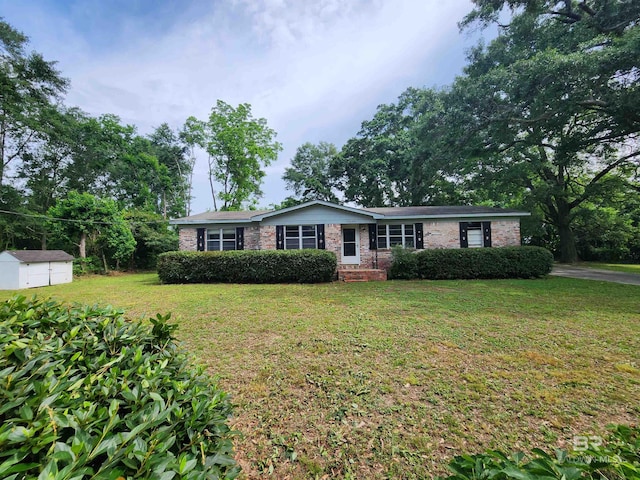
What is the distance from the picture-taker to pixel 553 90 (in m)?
10.2

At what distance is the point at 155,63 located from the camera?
8.57 metres

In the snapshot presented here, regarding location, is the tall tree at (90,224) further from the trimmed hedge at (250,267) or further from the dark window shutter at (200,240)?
the trimmed hedge at (250,267)

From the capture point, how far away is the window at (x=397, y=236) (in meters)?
12.9

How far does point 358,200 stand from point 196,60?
19.1 m

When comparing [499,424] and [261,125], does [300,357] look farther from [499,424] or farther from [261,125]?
[261,125]

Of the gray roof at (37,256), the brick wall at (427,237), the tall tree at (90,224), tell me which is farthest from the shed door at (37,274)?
the brick wall at (427,237)

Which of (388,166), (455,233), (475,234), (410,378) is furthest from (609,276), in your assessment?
(388,166)

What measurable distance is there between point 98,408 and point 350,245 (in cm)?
1202

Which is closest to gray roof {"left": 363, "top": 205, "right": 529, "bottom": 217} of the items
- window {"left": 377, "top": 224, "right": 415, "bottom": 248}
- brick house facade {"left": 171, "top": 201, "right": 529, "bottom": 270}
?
brick house facade {"left": 171, "top": 201, "right": 529, "bottom": 270}

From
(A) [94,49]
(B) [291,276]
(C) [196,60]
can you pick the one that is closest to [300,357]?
(B) [291,276]

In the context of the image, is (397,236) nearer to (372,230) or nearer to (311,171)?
(372,230)

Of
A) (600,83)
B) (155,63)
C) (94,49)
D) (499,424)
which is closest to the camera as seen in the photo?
(499,424)

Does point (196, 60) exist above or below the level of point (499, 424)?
above

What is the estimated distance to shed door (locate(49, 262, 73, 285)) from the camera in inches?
480
